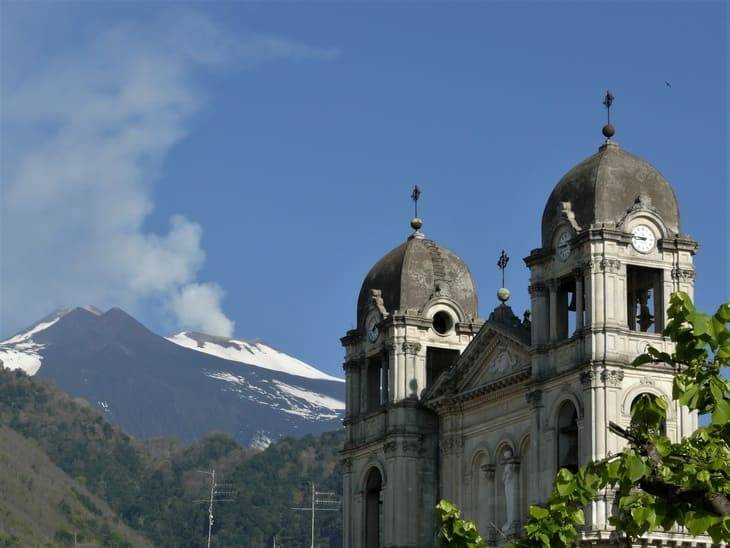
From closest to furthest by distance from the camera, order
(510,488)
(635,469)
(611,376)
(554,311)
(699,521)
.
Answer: (635,469) → (699,521) → (611,376) → (554,311) → (510,488)

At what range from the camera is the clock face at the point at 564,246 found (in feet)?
186

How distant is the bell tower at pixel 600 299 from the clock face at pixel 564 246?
1.1 inches

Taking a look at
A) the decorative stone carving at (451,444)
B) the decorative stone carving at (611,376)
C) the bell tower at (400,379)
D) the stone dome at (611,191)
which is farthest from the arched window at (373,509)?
the decorative stone carving at (611,376)

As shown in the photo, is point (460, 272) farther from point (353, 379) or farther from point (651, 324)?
point (651, 324)

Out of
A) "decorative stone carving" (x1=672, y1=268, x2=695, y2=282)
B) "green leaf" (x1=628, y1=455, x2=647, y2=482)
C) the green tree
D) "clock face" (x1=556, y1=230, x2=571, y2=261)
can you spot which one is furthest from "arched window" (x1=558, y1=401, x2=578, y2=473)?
"green leaf" (x1=628, y1=455, x2=647, y2=482)

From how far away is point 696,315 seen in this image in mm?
23141

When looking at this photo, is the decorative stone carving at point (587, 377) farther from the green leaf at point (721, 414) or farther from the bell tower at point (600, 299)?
the green leaf at point (721, 414)

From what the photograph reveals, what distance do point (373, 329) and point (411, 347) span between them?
8.37ft

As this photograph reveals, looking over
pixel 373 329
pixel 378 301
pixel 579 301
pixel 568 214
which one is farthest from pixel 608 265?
pixel 373 329

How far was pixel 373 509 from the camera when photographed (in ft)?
222

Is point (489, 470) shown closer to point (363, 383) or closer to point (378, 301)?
point (363, 383)

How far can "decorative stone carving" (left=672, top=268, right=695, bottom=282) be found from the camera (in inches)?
2194

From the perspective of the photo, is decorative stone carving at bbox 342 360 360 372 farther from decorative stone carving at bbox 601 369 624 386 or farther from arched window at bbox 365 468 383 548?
decorative stone carving at bbox 601 369 624 386

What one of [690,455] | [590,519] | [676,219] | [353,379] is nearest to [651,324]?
[676,219]
